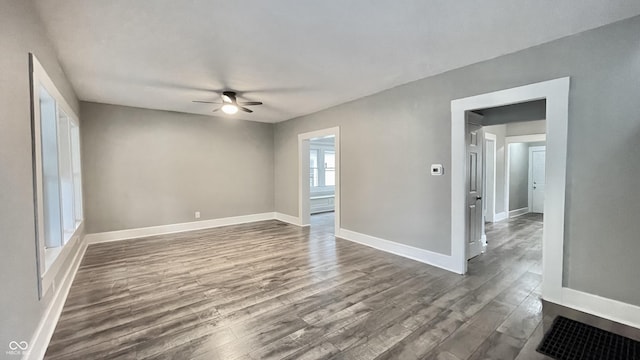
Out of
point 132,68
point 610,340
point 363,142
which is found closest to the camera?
point 610,340

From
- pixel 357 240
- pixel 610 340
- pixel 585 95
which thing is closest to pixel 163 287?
pixel 357 240

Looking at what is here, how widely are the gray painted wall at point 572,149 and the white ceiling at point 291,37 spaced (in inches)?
8.2

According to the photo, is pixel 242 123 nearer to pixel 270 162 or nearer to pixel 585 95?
pixel 270 162

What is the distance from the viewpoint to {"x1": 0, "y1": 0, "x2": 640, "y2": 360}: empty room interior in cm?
200

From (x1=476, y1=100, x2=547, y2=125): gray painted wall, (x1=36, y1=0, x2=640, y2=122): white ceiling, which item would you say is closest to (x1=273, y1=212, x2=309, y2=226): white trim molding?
(x1=36, y1=0, x2=640, y2=122): white ceiling

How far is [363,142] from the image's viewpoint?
4.70 metres

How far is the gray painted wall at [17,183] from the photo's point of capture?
152cm

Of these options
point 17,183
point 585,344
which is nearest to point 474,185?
point 585,344

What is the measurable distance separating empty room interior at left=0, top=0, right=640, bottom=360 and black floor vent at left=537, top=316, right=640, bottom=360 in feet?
0.06

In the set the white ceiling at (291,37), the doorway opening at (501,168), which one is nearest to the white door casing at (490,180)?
the doorway opening at (501,168)

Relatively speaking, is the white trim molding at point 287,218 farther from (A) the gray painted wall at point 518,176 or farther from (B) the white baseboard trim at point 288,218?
(A) the gray painted wall at point 518,176

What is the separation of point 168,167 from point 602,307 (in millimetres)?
6723

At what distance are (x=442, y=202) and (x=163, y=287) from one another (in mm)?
3602

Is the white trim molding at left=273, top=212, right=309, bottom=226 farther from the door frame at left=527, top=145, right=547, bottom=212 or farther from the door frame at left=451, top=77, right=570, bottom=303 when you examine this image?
the door frame at left=527, top=145, right=547, bottom=212
